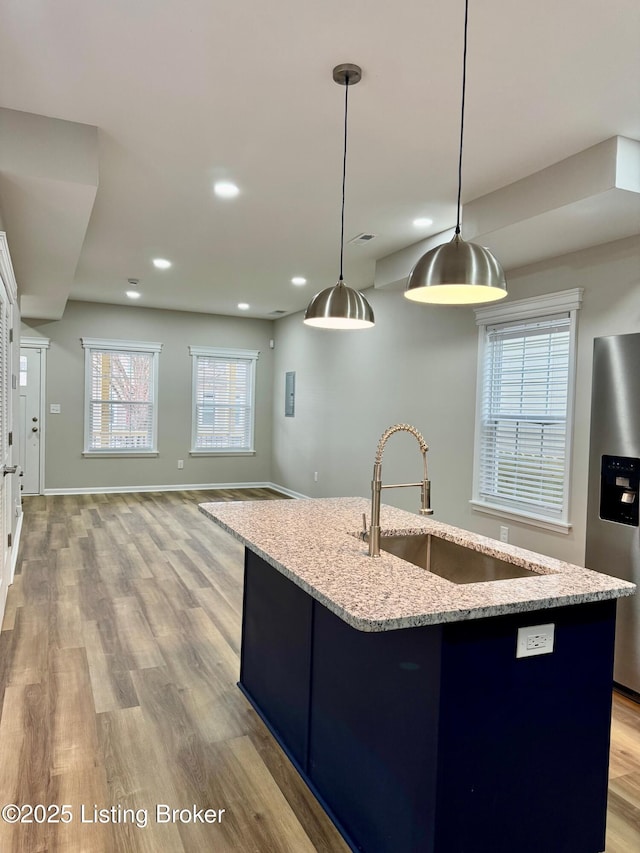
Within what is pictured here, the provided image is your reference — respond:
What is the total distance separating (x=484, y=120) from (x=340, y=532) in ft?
6.72

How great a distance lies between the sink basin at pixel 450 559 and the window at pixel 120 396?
269 inches

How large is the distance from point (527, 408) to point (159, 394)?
5929 millimetres

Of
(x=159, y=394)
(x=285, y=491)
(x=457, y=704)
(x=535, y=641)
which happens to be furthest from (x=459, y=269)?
(x=159, y=394)

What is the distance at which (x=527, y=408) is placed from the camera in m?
4.25

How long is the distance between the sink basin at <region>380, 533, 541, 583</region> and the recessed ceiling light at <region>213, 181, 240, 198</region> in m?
2.48

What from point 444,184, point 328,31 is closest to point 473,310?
point 444,184

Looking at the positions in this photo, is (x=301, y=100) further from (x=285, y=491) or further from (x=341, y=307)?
(x=285, y=491)

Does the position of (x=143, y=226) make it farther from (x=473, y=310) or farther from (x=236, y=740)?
(x=236, y=740)

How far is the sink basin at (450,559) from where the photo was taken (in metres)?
2.08

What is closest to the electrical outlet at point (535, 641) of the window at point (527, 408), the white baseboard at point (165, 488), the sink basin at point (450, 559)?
the sink basin at point (450, 559)

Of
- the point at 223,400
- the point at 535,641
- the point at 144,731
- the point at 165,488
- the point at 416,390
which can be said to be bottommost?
the point at 144,731

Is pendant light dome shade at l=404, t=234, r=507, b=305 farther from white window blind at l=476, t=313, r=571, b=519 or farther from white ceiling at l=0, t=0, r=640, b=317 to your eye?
white window blind at l=476, t=313, r=571, b=519

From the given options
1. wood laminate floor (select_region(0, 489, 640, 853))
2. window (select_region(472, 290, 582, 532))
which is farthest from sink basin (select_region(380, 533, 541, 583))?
window (select_region(472, 290, 582, 532))

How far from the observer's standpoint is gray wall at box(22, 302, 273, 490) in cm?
805
